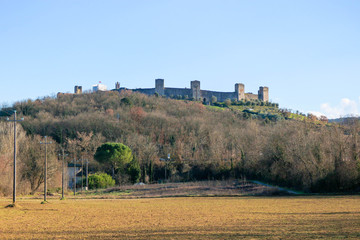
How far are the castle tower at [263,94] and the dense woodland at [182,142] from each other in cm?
4287

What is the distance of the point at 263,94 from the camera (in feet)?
438

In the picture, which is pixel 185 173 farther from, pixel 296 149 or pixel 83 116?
pixel 83 116

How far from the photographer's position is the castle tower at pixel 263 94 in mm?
133500

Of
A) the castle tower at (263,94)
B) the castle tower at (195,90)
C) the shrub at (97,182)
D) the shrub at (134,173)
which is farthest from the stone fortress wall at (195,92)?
the shrub at (97,182)

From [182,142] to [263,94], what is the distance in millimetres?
71063

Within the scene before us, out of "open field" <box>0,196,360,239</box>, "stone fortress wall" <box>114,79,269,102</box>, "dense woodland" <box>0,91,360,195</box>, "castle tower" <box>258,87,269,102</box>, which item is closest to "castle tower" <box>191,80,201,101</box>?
"stone fortress wall" <box>114,79,269,102</box>

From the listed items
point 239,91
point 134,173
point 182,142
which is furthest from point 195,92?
point 134,173

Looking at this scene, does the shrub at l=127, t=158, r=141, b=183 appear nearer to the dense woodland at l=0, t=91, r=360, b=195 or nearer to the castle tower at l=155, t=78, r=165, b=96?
the dense woodland at l=0, t=91, r=360, b=195

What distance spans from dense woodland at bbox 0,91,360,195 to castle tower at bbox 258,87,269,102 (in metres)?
42.9

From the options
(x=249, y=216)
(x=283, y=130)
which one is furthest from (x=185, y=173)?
(x=249, y=216)

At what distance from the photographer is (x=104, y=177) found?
2042 inches

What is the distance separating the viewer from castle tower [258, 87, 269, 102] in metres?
134

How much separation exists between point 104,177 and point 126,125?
82.9 ft

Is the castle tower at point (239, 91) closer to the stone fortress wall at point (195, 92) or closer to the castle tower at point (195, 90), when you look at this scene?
the stone fortress wall at point (195, 92)
